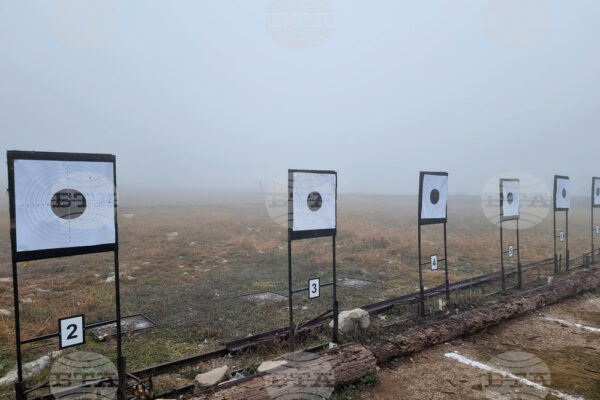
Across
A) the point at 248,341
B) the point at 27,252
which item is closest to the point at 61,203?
the point at 27,252

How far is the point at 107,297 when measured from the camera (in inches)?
363

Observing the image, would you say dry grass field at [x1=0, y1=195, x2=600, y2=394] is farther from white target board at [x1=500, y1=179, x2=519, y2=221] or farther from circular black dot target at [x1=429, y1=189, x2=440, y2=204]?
circular black dot target at [x1=429, y1=189, x2=440, y2=204]

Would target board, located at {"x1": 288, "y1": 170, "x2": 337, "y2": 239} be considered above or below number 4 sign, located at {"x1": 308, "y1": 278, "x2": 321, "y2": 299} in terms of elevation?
above

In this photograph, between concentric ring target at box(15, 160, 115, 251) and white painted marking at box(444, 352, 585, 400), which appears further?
white painted marking at box(444, 352, 585, 400)

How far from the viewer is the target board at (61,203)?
3.89 metres

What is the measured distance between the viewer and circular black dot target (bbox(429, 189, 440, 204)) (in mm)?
8336

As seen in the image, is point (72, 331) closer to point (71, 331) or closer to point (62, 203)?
point (71, 331)

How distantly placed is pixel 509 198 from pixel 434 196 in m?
3.39

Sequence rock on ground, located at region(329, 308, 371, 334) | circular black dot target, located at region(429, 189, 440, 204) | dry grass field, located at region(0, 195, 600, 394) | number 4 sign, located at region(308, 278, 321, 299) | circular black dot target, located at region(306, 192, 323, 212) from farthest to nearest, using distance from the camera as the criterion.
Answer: circular black dot target, located at region(429, 189, 440, 204) → dry grass field, located at region(0, 195, 600, 394) → rock on ground, located at region(329, 308, 371, 334) → circular black dot target, located at region(306, 192, 323, 212) → number 4 sign, located at region(308, 278, 321, 299)

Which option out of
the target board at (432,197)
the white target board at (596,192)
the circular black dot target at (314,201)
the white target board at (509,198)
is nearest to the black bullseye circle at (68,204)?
the circular black dot target at (314,201)

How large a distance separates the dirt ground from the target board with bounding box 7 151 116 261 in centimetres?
373

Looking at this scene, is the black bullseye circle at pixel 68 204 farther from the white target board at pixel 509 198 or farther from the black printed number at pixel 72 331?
the white target board at pixel 509 198

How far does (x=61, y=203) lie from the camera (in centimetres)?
415

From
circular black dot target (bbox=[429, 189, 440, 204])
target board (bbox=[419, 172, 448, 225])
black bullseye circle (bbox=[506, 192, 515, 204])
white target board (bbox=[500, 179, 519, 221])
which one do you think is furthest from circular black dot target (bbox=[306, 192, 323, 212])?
black bullseye circle (bbox=[506, 192, 515, 204])
